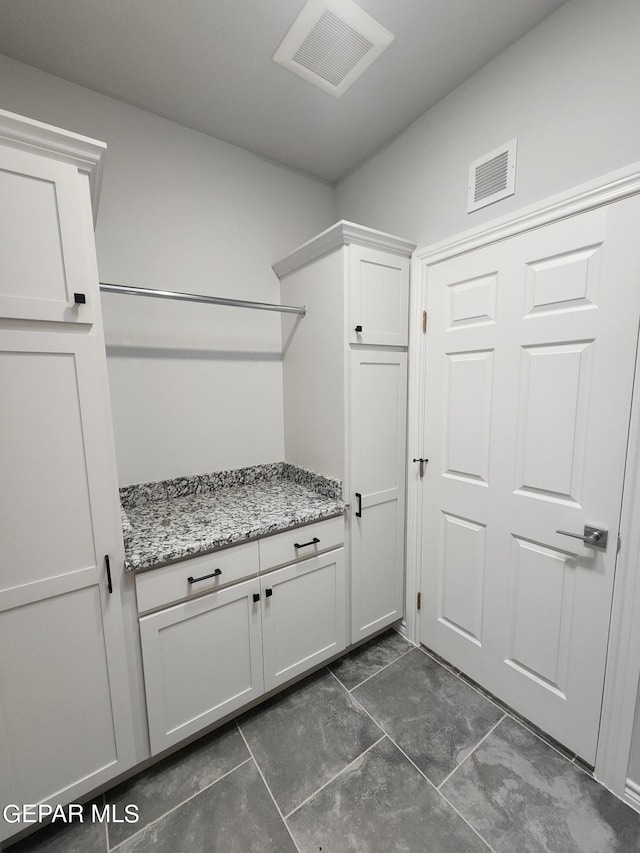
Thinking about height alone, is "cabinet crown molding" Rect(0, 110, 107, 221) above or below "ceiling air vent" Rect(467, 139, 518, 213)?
below

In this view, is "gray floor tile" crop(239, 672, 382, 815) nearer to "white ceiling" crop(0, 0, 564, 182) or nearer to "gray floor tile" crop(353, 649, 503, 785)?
"gray floor tile" crop(353, 649, 503, 785)

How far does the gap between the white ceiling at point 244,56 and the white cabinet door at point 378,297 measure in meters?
0.68

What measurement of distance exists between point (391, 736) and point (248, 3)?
2821 millimetres

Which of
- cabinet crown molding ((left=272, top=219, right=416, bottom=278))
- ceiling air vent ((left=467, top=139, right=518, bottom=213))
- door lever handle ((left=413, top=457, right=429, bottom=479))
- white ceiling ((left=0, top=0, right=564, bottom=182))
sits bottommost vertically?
door lever handle ((left=413, top=457, right=429, bottom=479))

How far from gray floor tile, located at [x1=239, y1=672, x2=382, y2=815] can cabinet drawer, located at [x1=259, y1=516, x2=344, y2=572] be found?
0.69m

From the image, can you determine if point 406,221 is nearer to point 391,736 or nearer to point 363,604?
point 363,604

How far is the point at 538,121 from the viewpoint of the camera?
4.38 feet

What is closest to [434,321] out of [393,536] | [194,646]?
[393,536]

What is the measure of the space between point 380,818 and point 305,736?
40 cm

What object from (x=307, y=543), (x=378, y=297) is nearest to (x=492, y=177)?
(x=378, y=297)

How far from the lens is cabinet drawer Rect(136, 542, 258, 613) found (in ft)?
4.15

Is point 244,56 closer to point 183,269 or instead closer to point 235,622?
point 183,269

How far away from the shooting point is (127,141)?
5.39ft

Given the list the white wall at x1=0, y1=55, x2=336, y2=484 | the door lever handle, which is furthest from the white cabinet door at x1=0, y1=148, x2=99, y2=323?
the door lever handle
